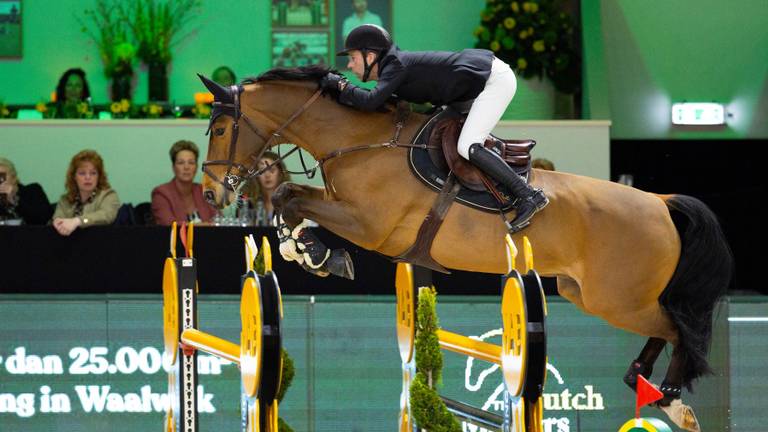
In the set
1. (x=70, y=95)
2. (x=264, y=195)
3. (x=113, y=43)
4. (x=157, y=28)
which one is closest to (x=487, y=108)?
(x=264, y=195)

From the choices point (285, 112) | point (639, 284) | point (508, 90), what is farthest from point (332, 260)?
point (639, 284)

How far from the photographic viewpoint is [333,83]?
508 cm

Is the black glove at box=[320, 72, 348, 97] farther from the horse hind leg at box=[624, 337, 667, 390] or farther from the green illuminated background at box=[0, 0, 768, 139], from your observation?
the green illuminated background at box=[0, 0, 768, 139]

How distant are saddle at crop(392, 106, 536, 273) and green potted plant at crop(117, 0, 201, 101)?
4.69 meters

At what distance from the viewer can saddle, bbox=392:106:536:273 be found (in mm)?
4965

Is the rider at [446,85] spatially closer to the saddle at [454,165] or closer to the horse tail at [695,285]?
the saddle at [454,165]

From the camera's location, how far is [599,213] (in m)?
5.30

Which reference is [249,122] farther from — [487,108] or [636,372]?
[636,372]

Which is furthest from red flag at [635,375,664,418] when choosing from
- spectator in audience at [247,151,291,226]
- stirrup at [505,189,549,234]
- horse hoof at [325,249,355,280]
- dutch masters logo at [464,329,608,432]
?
spectator in audience at [247,151,291,226]

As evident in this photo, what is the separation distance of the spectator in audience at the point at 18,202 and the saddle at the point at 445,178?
330cm

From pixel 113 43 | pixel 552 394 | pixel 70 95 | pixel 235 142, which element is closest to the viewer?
pixel 235 142

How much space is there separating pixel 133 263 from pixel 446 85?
9.54ft

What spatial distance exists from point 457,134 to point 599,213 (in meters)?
0.76

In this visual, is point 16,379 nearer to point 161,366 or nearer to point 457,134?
point 161,366
